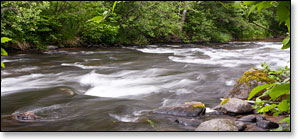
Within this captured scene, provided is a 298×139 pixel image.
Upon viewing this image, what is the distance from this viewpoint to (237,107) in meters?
3.40

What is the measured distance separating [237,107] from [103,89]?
7.24ft

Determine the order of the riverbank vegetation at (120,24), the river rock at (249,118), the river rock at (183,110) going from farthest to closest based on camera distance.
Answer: the riverbank vegetation at (120,24)
the river rock at (183,110)
the river rock at (249,118)

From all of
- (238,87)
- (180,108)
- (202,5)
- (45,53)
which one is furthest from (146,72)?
(202,5)

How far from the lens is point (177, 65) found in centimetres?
720

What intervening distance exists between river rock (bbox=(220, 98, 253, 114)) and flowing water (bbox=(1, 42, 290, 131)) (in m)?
0.44

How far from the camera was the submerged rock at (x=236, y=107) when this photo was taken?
337 cm

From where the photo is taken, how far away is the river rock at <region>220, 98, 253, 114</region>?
3.37 meters

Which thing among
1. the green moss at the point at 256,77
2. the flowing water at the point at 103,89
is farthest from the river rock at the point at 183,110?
the green moss at the point at 256,77

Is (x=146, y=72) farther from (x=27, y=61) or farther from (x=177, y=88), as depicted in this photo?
(x=27, y=61)

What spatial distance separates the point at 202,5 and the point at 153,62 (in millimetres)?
9488

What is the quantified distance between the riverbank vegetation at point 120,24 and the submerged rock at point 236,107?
48.4 inches

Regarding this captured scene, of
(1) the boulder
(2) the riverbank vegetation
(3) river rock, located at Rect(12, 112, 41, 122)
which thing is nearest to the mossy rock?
(2) the riverbank vegetation

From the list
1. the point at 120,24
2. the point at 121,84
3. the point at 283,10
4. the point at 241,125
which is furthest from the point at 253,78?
the point at 120,24

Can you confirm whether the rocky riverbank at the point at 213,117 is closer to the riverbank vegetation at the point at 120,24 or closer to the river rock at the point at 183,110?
the river rock at the point at 183,110
